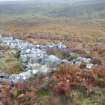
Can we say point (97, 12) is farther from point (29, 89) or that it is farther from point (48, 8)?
point (29, 89)

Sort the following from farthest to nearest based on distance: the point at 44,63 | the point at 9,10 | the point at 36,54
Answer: the point at 9,10, the point at 36,54, the point at 44,63

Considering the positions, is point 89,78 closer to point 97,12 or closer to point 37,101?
point 37,101

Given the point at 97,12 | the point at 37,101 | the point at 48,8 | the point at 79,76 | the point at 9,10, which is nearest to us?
the point at 37,101

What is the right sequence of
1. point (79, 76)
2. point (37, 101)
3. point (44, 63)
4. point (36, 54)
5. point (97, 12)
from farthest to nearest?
point (97, 12) < point (36, 54) < point (44, 63) < point (79, 76) < point (37, 101)

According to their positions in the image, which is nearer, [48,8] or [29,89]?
[29,89]

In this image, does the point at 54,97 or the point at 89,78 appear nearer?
the point at 54,97

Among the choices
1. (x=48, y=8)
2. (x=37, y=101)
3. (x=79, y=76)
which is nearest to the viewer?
(x=37, y=101)

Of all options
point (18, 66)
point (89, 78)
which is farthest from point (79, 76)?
point (18, 66)

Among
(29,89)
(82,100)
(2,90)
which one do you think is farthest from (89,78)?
(2,90)
